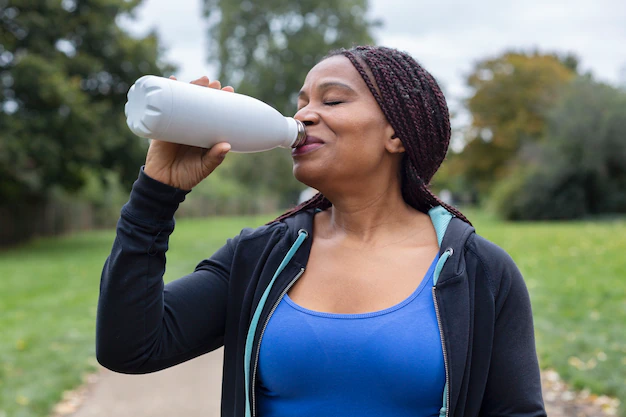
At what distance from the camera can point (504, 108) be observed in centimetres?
3684

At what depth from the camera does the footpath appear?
498 centimetres

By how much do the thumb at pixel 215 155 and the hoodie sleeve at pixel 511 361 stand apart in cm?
84

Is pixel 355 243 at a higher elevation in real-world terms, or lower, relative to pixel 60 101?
lower

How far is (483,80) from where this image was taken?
38125mm

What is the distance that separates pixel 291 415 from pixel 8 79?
1680cm

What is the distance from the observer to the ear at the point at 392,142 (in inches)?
79.9

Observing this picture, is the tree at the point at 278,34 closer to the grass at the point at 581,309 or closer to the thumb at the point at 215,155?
the grass at the point at 581,309

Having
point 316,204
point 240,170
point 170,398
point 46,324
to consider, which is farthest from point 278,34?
point 316,204

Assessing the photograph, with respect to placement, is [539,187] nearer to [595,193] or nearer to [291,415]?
[595,193]

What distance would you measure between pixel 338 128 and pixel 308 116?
0.10 meters

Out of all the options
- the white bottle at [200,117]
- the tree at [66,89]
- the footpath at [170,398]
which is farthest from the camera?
the tree at [66,89]

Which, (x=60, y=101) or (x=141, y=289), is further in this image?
(x=60, y=101)

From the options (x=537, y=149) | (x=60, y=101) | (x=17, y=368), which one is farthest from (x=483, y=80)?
(x=17, y=368)

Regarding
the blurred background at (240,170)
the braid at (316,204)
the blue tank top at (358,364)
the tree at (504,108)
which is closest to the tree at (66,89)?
the blurred background at (240,170)
